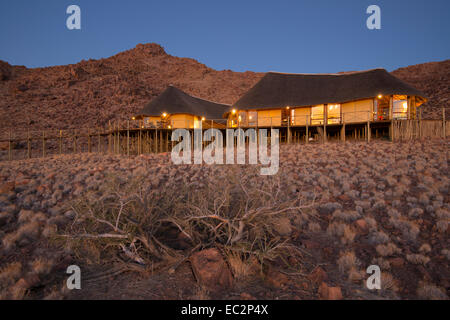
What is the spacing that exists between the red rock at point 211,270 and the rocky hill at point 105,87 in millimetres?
41613

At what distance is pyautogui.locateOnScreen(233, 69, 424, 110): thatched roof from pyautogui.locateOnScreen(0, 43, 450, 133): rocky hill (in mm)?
20488

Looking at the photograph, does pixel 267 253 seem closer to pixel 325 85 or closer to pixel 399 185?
pixel 399 185

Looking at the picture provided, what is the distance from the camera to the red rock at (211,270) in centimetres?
366

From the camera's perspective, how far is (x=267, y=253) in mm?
3904

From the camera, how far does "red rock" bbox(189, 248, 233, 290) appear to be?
3662 millimetres

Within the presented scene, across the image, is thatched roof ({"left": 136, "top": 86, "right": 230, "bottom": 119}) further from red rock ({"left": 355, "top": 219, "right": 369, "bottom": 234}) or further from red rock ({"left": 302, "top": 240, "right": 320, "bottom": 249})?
red rock ({"left": 302, "top": 240, "right": 320, "bottom": 249})

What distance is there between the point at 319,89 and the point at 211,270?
21.7 meters

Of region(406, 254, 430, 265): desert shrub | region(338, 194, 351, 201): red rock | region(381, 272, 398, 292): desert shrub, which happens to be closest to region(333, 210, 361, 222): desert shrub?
region(338, 194, 351, 201): red rock

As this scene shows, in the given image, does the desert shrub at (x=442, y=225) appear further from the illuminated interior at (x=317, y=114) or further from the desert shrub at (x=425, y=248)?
the illuminated interior at (x=317, y=114)

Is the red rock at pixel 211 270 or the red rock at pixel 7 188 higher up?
the red rock at pixel 7 188

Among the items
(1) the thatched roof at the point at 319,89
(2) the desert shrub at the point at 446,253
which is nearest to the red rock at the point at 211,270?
(2) the desert shrub at the point at 446,253
